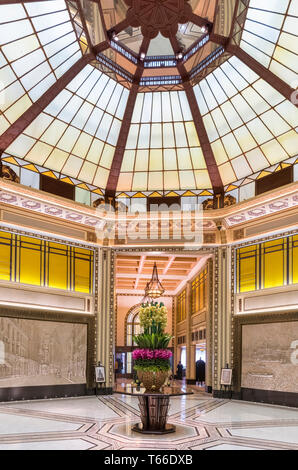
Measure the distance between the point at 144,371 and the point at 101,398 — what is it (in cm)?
742

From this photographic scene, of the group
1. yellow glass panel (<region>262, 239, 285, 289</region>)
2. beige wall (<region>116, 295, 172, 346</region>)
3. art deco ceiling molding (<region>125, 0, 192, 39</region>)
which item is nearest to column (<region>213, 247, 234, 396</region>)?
yellow glass panel (<region>262, 239, 285, 289</region>)

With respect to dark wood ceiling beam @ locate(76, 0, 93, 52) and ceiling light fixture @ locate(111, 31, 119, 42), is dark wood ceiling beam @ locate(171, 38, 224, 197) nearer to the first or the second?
ceiling light fixture @ locate(111, 31, 119, 42)

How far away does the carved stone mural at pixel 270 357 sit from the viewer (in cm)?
1302

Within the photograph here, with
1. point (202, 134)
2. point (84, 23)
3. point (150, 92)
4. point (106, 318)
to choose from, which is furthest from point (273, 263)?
point (84, 23)

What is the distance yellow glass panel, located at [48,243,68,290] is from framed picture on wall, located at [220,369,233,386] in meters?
5.96

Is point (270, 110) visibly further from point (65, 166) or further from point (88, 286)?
point (88, 286)

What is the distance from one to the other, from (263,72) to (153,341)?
857 centimetres

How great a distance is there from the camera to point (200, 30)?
12.5m

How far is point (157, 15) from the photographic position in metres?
11.7

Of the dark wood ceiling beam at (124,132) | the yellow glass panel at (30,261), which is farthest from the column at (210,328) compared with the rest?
the yellow glass panel at (30,261)

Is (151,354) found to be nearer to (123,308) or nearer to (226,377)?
(226,377)

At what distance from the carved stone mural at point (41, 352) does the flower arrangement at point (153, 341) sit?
657cm

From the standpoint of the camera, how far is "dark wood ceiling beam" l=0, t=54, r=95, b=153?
13.3 m

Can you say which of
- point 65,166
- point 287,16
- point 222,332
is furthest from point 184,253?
point 287,16
